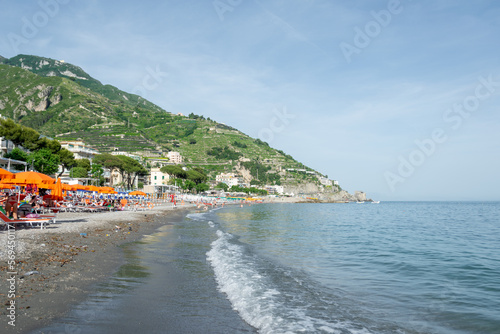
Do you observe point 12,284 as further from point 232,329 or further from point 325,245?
point 325,245

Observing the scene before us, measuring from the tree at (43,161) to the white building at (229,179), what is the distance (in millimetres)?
129104

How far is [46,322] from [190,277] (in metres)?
4.52

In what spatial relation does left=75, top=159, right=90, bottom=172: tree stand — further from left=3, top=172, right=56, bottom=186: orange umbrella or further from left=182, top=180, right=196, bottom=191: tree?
left=3, top=172, right=56, bottom=186: orange umbrella

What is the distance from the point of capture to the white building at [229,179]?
179650 millimetres

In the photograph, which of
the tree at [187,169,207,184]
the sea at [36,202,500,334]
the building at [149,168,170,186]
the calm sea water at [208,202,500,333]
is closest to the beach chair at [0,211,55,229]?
the sea at [36,202,500,334]

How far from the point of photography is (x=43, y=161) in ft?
153

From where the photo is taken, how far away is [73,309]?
19.4ft

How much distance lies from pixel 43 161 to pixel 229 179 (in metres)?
136

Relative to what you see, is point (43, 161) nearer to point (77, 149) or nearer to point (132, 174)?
point (77, 149)

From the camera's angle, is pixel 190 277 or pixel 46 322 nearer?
pixel 46 322

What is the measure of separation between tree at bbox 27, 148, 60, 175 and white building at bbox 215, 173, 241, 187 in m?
129

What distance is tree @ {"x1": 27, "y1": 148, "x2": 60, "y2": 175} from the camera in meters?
46.2

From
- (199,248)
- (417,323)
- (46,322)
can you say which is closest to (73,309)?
(46,322)

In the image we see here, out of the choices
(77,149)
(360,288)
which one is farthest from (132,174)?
(360,288)
